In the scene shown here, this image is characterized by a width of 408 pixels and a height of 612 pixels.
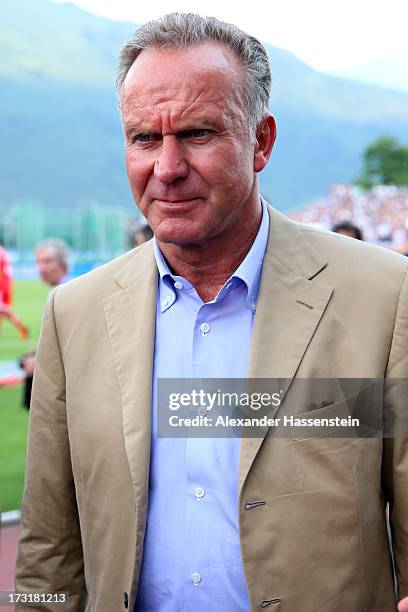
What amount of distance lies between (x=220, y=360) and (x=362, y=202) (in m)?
19.8

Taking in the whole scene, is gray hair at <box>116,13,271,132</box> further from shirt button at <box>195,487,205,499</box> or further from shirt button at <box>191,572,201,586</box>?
shirt button at <box>191,572,201,586</box>

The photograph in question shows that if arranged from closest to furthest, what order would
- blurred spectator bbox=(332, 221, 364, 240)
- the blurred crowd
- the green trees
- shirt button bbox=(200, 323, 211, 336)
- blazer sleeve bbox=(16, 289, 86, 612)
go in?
shirt button bbox=(200, 323, 211, 336) → blazer sleeve bbox=(16, 289, 86, 612) → blurred spectator bbox=(332, 221, 364, 240) → the blurred crowd → the green trees

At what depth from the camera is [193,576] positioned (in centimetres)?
168

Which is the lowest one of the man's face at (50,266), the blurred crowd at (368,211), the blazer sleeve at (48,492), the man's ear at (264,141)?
the blazer sleeve at (48,492)

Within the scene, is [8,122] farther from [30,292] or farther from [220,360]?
[220,360]

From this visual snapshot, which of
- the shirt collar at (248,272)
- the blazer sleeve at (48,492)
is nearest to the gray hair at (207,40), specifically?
the shirt collar at (248,272)

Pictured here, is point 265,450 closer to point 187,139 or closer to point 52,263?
point 187,139

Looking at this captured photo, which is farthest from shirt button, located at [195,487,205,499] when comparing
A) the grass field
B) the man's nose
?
the grass field

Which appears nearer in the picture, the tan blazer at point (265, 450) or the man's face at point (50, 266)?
the tan blazer at point (265, 450)

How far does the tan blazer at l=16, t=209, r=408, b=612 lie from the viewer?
1.64 m

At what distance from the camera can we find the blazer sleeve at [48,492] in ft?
6.29

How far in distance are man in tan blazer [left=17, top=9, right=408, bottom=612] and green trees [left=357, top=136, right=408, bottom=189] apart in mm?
31213

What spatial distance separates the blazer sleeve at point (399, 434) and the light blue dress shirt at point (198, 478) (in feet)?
1.07

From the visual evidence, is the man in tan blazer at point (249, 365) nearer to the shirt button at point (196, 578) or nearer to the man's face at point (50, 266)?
the shirt button at point (196, 578)
